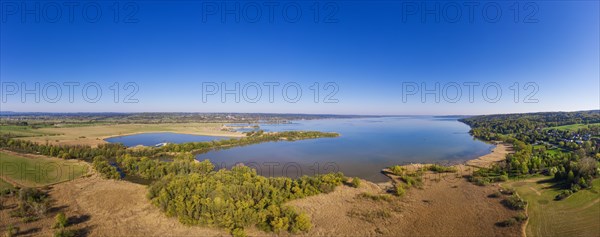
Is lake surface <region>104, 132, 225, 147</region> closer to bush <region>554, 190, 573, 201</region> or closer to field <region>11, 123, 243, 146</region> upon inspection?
field <region>11, 123, 243, 146</region>

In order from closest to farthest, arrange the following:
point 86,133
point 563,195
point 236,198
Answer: point 236,198 → point 563,195 → point 86,133

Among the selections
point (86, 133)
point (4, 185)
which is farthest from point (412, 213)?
point (86, 133)

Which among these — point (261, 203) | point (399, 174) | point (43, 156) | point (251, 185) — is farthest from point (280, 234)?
point (43, 156)

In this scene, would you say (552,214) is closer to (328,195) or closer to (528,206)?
(528,206)

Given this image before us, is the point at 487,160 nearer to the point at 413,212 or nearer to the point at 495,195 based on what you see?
the point at 495,195

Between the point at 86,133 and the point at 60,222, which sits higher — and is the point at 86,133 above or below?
above

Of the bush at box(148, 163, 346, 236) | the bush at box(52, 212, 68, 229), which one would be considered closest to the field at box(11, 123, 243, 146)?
the bush at box(52, 212, 68, 229)
